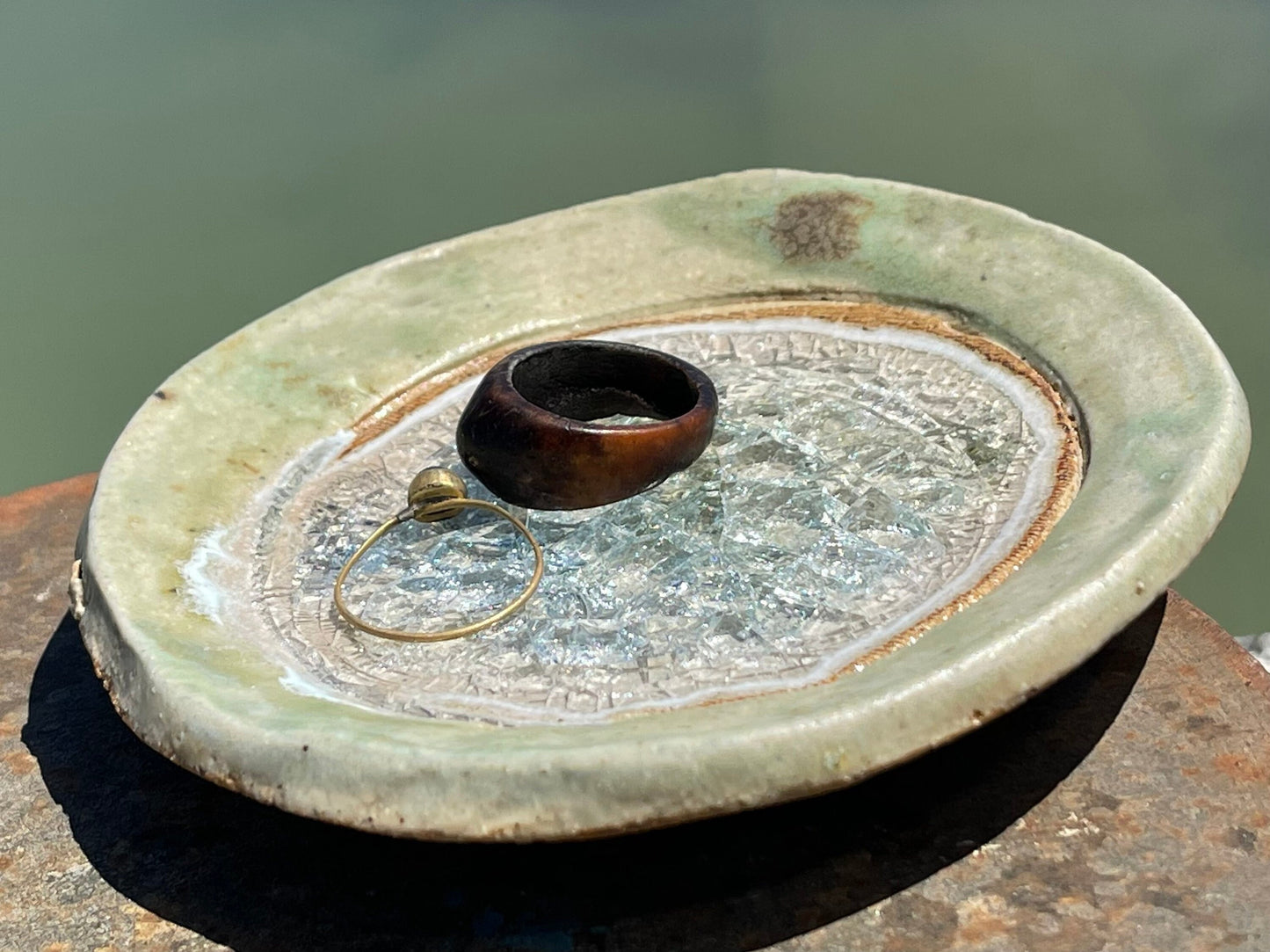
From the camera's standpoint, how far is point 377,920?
6.21ft

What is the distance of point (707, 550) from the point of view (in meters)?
2.26

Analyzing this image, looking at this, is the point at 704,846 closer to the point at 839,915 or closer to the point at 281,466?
the point at 839,915

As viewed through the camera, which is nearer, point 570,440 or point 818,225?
point 570,440

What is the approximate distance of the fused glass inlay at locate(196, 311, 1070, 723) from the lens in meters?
2.03

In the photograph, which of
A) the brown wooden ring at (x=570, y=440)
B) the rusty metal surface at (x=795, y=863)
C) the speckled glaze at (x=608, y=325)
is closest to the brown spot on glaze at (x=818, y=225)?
the speckled glaze at (x=608, y=325)

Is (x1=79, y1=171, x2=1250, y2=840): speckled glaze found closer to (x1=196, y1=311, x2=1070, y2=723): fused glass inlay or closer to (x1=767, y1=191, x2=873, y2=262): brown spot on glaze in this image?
(x1=767, y1=191, x2=873, y2=262): brown spot on glaze

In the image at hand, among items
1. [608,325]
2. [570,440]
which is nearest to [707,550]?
[570,440]

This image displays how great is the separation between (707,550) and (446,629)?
476mm

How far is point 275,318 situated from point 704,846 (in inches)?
64.9

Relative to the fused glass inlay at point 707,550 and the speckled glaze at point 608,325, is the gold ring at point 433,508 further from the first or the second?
Answer: the speckled glaze at point 608,325

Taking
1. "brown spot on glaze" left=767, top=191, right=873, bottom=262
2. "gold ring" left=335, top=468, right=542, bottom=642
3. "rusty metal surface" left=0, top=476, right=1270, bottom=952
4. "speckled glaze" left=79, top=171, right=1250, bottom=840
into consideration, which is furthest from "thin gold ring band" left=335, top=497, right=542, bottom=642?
"brown spot on glaze" left=767, top=191, right=873, bottom=262

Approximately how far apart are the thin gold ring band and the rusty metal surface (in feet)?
1.10

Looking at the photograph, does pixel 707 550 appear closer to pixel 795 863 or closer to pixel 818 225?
pixel 795 863

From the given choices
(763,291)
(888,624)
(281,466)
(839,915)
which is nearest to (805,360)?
(763,291)
